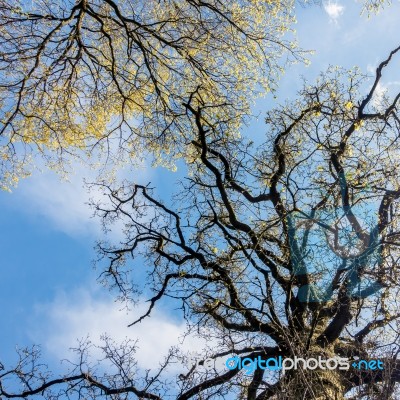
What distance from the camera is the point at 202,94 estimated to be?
8328 millimetres

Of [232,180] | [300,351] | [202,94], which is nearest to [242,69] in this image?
[202,94]

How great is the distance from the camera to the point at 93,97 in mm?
8539

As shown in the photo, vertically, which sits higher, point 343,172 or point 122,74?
point 122,74

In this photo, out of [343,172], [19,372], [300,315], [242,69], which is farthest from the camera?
[242,69]

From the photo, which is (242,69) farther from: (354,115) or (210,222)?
(210,222)

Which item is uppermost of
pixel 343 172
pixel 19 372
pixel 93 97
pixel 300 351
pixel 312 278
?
pixel 93 97

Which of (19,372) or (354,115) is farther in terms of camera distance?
(354,115)

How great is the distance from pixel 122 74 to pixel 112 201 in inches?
94.8

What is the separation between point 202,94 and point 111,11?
214 cm

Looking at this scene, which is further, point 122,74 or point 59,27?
point 122,74

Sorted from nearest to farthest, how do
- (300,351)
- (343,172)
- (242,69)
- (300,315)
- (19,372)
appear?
(300,351) → (19,372) → (300,315) → (343,172) → (242,69)

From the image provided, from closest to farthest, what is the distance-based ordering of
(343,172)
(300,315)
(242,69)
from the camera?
(300,315) < (343,172) < (242,69)

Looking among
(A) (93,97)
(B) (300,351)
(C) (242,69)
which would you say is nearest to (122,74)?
(A) (93,97)

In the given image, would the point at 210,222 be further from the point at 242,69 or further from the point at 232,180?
the point at 242,69
